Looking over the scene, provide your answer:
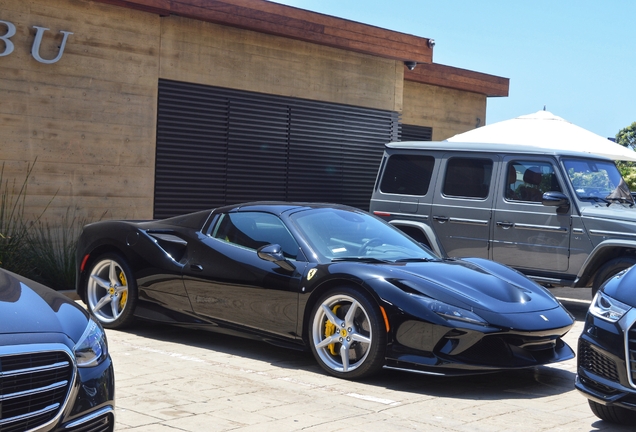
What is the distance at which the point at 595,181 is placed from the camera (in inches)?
395

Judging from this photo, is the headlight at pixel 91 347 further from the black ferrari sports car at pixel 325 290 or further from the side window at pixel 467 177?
the side window at pixel 467 177

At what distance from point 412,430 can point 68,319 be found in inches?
83.8

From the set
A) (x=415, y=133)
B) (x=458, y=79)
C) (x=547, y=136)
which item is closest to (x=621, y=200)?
(x=547, y=136)

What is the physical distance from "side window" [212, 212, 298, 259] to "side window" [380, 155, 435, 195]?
152 inches

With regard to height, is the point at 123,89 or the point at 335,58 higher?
the point at 335,58

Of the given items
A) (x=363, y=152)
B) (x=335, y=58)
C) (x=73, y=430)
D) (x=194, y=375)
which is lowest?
(x=194, y=375)

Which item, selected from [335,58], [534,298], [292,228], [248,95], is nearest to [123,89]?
[248,95]

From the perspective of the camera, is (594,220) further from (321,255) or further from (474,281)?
(321,255)

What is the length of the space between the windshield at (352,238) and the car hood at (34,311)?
2867 millimetres

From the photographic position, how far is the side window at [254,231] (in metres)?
6.99

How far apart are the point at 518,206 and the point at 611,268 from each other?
1.29 meters

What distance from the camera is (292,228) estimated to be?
6996 mm

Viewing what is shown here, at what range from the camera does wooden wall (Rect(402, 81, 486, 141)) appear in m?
19.0

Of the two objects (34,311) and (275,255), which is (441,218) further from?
(34,311)
